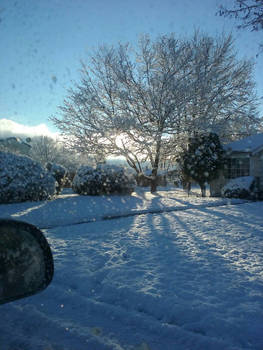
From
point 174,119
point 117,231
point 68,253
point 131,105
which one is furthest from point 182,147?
point 68,253

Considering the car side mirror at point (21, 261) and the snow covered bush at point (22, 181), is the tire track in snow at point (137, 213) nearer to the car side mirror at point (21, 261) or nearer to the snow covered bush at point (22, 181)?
the snow covered bush at point (22, 181)

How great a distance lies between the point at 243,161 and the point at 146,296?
16.4m

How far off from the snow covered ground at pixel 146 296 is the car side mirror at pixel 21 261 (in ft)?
2.76

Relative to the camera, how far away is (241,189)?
14.0 m

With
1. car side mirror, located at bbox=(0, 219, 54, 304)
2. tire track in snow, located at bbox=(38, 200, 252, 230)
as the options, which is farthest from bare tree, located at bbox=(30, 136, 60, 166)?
car side mirror, located at bbox=(0, 219, 54, 304)

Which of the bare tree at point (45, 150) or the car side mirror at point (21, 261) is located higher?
the bare tree at point (45, 150)

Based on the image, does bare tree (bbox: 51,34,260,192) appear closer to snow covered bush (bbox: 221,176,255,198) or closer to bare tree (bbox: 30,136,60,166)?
snow covered bush (bbox: 221,176,255,198)

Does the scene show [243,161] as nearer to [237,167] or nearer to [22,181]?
[237,167]

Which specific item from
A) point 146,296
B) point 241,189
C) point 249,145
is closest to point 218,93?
point 249,145

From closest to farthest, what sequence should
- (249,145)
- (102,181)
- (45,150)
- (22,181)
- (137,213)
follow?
(137,213) → (22,181) → (102,181) → (249,145) → (45,150)

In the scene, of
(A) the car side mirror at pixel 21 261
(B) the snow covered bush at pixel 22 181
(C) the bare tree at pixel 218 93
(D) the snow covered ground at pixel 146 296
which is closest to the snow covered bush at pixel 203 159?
(C) the bare tree at pixel 218 93

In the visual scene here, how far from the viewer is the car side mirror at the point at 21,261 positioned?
130 cm

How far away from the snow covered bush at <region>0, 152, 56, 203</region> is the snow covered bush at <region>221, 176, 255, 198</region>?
921cm

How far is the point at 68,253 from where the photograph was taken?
13.9ft
